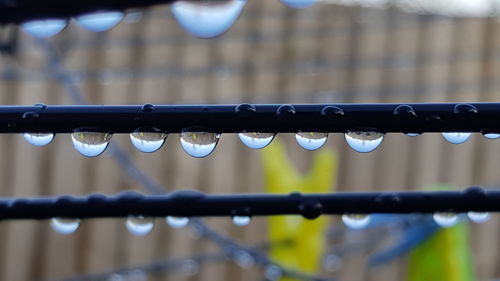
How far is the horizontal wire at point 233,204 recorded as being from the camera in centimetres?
34

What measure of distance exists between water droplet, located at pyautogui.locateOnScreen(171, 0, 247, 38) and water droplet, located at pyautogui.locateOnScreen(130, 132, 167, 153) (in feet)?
0.37

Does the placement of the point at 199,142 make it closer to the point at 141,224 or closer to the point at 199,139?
the point at 199,139

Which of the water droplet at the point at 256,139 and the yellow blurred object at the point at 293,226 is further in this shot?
the yellow blurred object at the point at 293,226

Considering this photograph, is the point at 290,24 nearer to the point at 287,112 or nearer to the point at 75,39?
the point at 75,39

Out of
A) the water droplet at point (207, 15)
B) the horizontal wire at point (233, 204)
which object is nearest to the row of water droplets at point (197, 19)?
the water droplet at point (207, 15)

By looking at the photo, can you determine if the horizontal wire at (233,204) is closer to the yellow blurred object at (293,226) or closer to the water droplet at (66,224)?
the water droplet at (66,224)

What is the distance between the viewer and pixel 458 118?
0.26 metres

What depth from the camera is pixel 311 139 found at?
0.29m

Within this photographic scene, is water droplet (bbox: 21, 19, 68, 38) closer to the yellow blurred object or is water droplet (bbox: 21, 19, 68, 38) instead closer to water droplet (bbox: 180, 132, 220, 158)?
water droplet (bbox: 180, 132, 220, 158)

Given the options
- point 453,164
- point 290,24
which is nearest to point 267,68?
point 290,24

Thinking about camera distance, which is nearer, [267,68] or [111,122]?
[111,122]

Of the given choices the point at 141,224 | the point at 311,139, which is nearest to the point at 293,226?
the point at 141,224

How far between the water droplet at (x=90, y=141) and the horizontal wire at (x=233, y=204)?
61 mm

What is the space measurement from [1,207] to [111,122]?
142 mm
